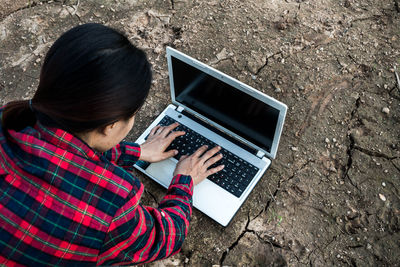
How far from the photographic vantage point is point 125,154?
1.92m

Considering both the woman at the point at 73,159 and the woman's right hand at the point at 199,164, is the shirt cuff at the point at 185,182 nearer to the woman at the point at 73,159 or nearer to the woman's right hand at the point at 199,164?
the woman's right hand at the point at 199,164

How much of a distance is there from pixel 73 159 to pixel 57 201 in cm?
16

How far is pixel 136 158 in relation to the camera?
1.97 metres

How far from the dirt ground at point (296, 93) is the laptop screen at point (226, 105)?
0.42 meters

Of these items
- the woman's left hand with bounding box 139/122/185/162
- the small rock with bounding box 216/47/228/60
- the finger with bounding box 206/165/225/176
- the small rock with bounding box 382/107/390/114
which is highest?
the small rock with bounding box 216/47/228/60

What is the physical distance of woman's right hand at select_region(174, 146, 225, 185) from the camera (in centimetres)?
191

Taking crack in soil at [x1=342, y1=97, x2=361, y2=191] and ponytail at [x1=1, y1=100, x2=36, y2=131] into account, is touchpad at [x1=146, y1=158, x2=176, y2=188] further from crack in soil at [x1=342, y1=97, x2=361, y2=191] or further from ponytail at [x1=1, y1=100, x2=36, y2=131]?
crack in soil at [x1=342, y1=97, x2=361, y2=191]

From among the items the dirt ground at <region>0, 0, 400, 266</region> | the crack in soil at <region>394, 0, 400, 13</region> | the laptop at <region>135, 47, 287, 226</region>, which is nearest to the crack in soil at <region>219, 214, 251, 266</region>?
the dirt ground at <region>0, 0, 400, 266</region>

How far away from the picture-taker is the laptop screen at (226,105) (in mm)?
1726

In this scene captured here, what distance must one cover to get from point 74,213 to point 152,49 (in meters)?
1.73

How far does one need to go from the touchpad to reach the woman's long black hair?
87 centimetres

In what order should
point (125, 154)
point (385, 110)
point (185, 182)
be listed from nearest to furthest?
point (185, 182) → point (125, 154) → point (385, 110)

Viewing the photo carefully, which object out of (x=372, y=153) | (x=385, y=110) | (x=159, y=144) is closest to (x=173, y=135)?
(x=159, y=144)

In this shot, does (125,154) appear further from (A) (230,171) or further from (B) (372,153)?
(B) (372,153)
